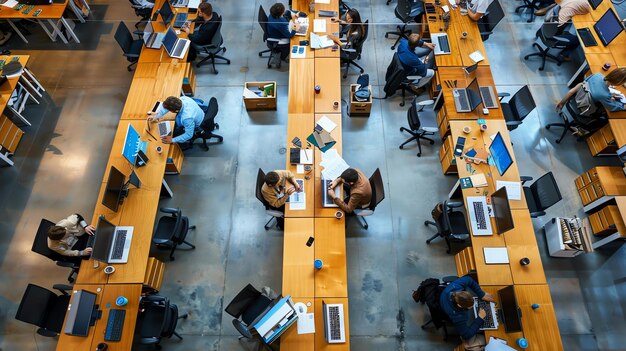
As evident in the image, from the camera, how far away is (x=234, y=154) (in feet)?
24.3

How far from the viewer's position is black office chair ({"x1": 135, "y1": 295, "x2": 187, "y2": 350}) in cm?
525

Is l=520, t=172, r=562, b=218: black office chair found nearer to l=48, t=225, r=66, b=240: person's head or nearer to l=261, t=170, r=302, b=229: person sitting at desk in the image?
l=261, t=170, r=302, b=229: person sitting at desk

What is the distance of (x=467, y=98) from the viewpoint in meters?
6.73

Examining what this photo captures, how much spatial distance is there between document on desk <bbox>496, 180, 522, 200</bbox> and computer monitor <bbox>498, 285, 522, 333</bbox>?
1612 millimetres

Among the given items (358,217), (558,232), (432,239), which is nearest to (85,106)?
(358,217)

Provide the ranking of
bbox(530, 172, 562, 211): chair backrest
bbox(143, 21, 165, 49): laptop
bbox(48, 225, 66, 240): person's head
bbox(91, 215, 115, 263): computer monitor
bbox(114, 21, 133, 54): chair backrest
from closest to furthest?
1. bbox(91, 215, 115, 263): computer monitor
2. bbox(48, 225, 66, 240): person's head
3. bbox(530, 172, 562, 211): chair backrest
4. bbox(143, 21, 165, 49): laptop
5. bbox(114, 21, 133, 54): chair backrest

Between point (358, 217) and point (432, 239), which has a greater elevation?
point (358, 217)

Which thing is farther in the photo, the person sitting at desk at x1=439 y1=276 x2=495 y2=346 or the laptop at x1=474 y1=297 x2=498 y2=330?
the laptop at x1=474 y1=297 x2=498 y2=330

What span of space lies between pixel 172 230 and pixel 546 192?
240 inches

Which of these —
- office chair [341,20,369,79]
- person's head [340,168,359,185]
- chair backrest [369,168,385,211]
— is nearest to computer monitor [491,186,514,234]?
chair backrest [369,168,385,211]

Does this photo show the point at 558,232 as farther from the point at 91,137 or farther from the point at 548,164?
the point at 91,137

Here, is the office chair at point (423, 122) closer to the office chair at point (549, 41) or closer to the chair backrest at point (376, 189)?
the chair backrest at point (376, 189)

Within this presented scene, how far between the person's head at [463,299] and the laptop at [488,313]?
0.61m

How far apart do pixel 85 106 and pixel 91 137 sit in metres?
0.89
